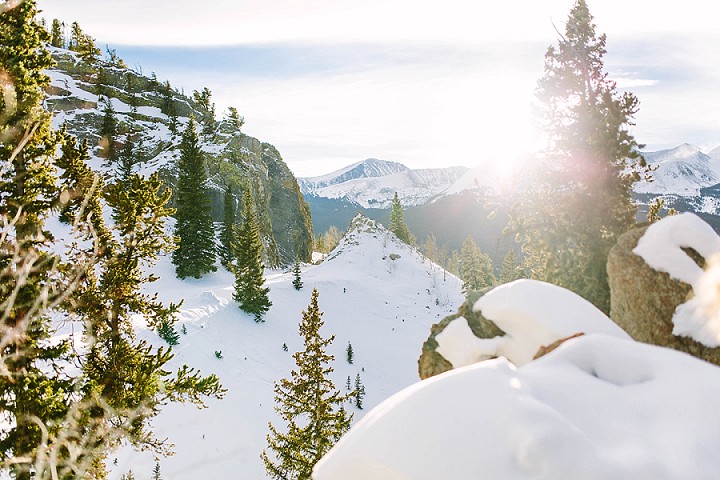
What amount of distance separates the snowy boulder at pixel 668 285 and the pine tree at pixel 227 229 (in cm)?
4392

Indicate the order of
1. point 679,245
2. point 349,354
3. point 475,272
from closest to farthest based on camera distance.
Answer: point 679,245 → point 349,354 → point 475,272

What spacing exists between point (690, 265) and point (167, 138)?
64346mm

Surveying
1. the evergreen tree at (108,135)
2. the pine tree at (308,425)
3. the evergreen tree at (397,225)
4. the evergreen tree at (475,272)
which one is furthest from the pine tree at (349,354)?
the evergreen tree at (397,225)

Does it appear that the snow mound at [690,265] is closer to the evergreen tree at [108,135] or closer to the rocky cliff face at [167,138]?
the rocky cliff face at [167,138]

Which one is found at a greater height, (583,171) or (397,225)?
(583,171)

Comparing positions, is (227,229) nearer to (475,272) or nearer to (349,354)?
(349,354)

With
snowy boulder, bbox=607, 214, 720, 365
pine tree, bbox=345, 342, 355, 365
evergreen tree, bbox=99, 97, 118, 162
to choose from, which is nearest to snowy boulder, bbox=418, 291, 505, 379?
snowy boulder, bbox=607, 214, 720, 365

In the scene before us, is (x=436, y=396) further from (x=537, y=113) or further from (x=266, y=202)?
(x=266, y=202)

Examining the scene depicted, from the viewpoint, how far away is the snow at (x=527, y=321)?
634 cm

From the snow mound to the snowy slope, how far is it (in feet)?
58.5

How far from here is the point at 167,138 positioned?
197 ft

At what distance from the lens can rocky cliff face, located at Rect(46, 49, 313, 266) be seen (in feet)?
186

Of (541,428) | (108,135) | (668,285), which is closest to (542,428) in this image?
(541,428)

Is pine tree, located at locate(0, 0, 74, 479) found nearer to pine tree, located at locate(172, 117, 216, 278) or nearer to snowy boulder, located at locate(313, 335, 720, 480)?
snowy boulder, located at locate(313, 335, 720, 480)
